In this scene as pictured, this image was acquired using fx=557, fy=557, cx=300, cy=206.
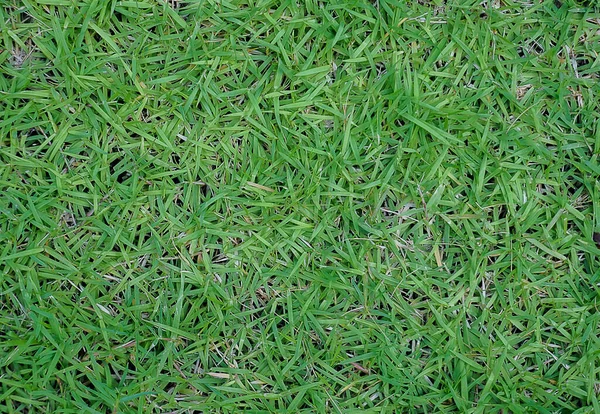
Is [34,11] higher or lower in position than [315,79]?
higher

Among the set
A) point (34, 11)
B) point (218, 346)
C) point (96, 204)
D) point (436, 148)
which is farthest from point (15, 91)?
point (436, 148)

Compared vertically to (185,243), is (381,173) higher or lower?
higher

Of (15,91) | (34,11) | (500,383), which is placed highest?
(34,11)

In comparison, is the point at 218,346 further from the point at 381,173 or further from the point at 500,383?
the point at 500,383

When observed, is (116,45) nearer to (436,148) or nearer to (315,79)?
(315,79)

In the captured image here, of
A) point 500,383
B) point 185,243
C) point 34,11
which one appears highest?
point 34,11

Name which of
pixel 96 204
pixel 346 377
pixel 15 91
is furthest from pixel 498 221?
pixel 15 91
